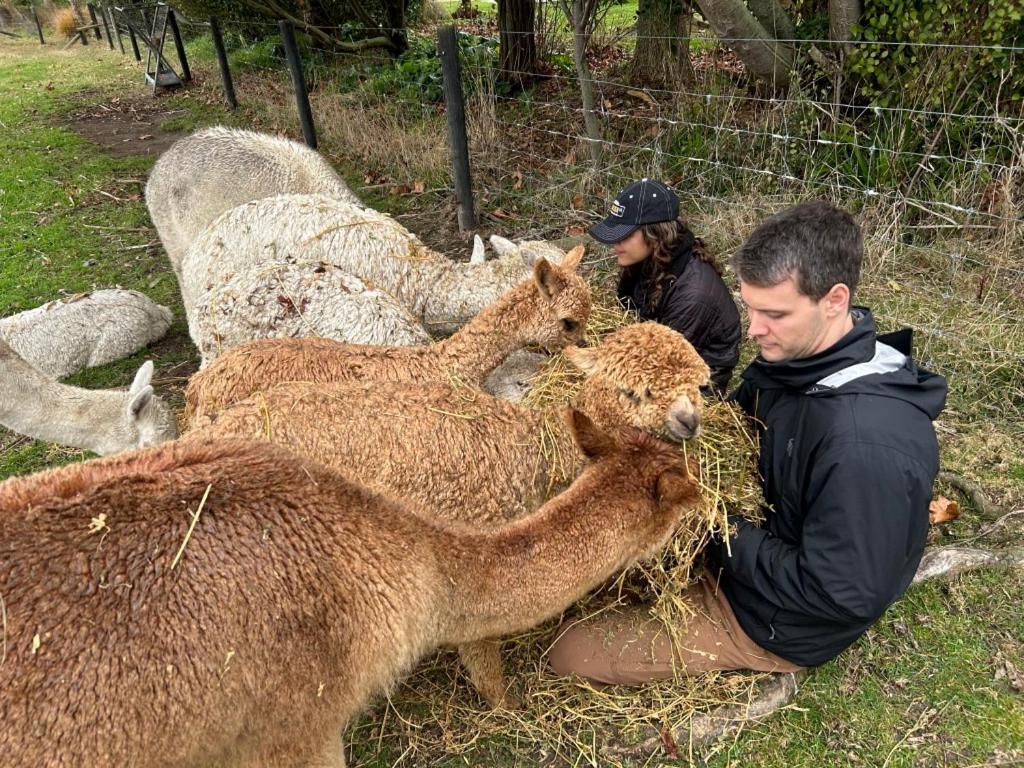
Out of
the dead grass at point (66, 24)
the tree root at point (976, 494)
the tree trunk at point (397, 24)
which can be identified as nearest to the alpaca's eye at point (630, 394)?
the tree root at point (976, 494)

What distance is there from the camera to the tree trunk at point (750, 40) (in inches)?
226

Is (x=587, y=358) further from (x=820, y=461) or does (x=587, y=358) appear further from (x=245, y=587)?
(x=245, y=587)

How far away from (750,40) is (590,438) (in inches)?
201

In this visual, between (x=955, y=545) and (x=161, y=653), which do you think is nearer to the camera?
(x=161, y=653)

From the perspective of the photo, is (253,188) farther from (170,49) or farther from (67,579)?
(170,49)

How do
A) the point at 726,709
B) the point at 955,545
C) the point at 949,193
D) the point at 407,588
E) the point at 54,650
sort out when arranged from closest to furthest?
the point at 54,650 < the point at 407,588 < the point at 726,709 < the point at 955,545 < the point at 949,193

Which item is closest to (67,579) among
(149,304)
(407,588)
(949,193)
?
(407,588)

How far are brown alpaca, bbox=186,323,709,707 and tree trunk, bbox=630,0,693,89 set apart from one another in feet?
20.3

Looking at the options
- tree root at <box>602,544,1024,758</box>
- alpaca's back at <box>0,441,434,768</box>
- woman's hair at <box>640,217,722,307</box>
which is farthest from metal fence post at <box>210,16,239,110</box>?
tree root at <box>602,544,1024,758</box>

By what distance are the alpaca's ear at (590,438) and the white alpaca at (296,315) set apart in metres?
1.91

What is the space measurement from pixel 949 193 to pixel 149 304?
273 inches

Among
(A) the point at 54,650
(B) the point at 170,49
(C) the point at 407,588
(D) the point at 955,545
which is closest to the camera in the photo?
(A) the point at 54,650

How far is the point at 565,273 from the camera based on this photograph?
3.60 meters

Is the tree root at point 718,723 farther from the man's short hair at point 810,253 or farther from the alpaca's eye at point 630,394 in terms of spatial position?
the man's short hair at point 810,253
